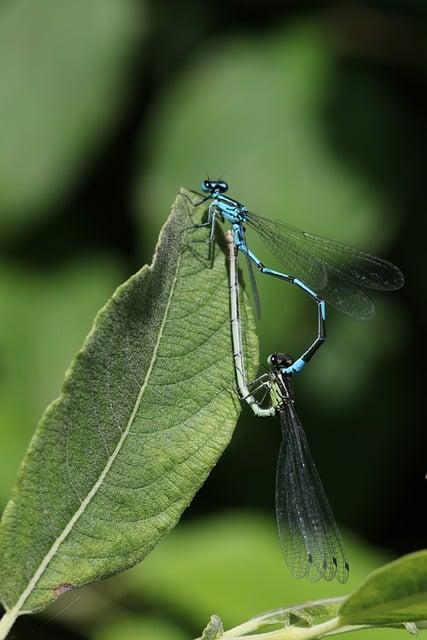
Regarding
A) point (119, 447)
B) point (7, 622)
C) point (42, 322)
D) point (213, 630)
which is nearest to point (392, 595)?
point (213, 630)

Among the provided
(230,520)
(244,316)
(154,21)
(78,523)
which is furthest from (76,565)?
(154,21)

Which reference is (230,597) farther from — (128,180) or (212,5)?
(212,5)

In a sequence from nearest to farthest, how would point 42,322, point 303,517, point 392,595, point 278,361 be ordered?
point 392,595 → point 303,517 → point 278,361 → point 42,322

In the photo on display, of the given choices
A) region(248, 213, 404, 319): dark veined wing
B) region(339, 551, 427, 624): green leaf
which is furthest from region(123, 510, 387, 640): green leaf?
region(339, 551, 427, 624): green leaf

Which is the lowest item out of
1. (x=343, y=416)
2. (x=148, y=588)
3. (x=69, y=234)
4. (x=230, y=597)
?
(x=148, y=588)

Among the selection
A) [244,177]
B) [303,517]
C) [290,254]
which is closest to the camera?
[303,517]

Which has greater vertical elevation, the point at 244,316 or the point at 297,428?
the point at 244,316

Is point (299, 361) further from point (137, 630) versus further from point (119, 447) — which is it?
point (119, 447)

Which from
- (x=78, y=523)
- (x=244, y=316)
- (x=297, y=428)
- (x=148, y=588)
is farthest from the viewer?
(x=148, y=588)
